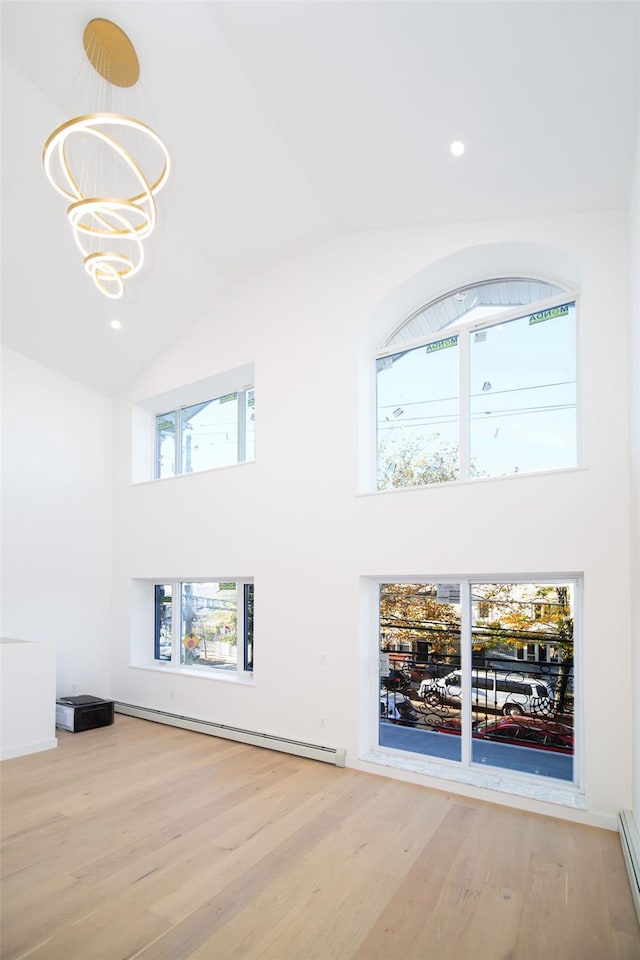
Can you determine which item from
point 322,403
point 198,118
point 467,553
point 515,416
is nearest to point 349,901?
point 467,553

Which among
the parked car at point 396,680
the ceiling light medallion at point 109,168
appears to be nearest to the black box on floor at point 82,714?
the parked car at point 396,680

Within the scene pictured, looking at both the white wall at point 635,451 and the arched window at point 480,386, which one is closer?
the white wall at point 635,451

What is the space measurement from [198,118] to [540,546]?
176 inches

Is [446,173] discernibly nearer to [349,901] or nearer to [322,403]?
[322,403]

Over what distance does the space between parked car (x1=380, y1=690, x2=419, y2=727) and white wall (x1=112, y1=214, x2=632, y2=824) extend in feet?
0.94

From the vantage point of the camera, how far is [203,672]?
7359 mm

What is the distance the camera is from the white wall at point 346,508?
4.40 m

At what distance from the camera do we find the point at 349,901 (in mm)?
3357

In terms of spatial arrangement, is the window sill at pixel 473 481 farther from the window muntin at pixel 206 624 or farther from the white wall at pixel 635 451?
the window muntin at pixel 206 624

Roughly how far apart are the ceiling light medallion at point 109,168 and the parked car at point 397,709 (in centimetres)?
433

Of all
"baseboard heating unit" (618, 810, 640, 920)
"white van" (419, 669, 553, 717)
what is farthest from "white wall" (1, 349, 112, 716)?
"baseboard heating unit" (618, 810, 640, 920)

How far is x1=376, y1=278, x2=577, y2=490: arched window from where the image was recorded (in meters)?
4.99

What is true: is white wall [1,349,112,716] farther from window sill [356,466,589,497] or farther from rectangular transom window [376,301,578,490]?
rectangular transom window [376,301,578,490]

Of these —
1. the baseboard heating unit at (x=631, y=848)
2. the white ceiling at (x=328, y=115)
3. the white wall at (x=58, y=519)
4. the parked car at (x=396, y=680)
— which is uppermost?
the white ceiling at (x=328, y=115)
